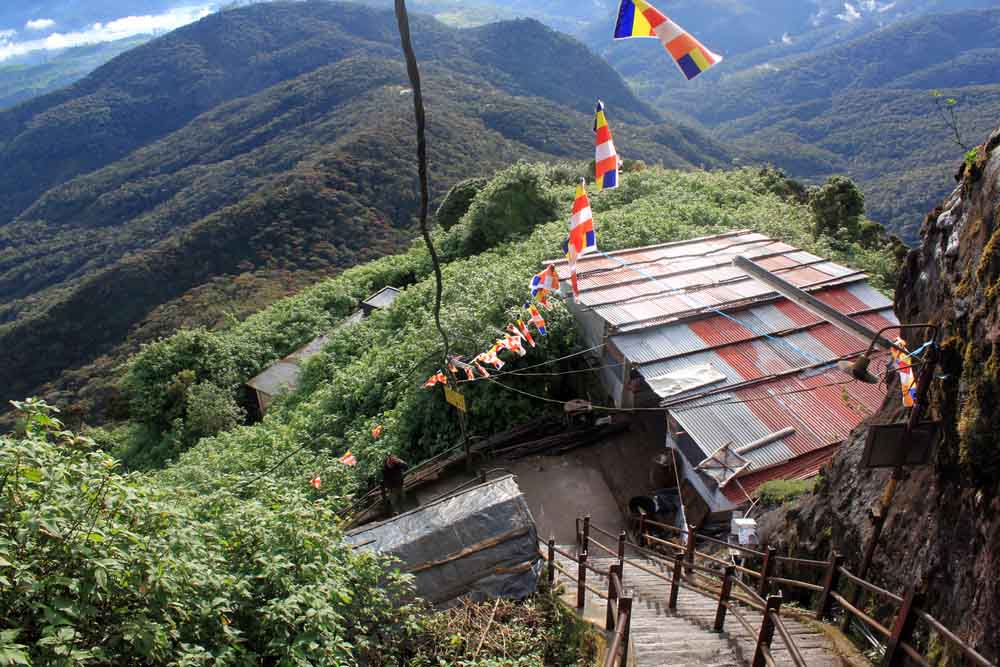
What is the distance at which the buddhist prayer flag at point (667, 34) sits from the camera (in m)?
5.98

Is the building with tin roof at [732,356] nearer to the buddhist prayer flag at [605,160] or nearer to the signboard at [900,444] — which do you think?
the signboard at [900,444]

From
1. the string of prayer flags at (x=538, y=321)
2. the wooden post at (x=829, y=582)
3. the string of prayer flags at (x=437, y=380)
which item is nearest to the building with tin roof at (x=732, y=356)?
the string of prayer flags at (x=538, y=321)

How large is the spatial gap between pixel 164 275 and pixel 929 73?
516 ft

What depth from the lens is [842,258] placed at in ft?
64.4

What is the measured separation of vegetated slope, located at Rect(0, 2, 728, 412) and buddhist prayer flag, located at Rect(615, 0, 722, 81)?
57.7 metres

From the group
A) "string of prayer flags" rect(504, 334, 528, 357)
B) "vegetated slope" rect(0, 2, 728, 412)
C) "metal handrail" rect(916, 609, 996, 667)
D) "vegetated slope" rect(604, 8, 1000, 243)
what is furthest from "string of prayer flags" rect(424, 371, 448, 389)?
"vegetated slope" rect(604, 8, 1000, 243)

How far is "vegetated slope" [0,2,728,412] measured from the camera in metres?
63.8

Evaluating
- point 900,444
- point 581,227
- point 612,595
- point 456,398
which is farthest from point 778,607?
point 456,398

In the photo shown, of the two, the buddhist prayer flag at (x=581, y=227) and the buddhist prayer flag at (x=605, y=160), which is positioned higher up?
the buddhist prayer flag at (x=605, y=160)

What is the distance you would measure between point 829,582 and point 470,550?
3.49 metres

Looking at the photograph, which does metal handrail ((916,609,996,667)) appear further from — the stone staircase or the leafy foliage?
the leafy foliage

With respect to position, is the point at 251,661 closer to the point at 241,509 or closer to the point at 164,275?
the point at 241,509

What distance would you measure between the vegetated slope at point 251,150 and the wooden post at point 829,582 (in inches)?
2326

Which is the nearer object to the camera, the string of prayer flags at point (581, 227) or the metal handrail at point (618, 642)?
the metal handrail at point (618, 642)
